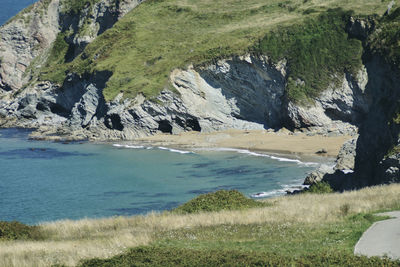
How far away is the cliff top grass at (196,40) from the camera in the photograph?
83188 mm

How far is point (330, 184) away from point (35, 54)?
135211mm

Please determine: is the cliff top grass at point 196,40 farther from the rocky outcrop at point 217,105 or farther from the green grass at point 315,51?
the rocky outcrop at point 217,105

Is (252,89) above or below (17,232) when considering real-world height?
above

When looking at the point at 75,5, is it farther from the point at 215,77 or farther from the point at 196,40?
the point at 215,77

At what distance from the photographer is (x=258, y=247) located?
1491 cm

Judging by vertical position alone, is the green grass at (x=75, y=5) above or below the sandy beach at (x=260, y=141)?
above

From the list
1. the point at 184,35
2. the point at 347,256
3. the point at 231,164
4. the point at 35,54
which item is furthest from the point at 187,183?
the point at 35,54

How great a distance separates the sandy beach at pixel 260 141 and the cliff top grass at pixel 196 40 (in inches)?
300

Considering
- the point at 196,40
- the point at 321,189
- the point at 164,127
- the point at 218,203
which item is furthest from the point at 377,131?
the point at 196,40

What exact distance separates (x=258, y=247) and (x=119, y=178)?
42.4m

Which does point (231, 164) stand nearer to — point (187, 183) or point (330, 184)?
point (187, 183)

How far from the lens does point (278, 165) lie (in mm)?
58969

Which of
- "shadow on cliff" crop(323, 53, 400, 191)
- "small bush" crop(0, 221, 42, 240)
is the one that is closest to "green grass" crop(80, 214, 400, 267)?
"small bush" crop(0, 221, 42, 240)

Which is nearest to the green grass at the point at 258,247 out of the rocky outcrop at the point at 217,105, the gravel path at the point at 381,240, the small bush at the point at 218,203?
the gravel path at the point at 381,240
